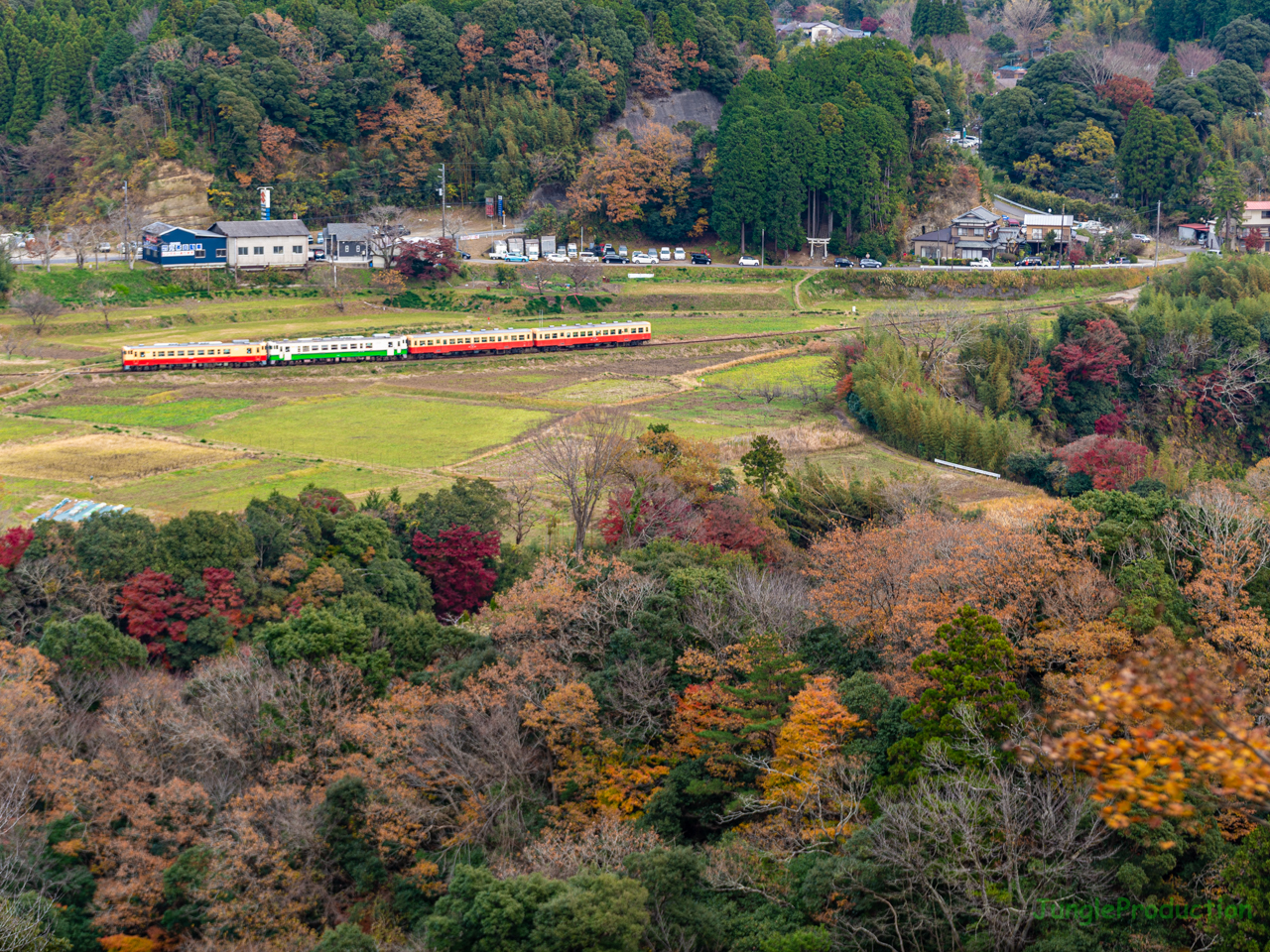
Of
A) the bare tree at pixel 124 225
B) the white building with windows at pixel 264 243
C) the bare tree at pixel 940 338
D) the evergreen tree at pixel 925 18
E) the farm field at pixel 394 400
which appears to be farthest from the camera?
the evergreen tree at pixel 925 18

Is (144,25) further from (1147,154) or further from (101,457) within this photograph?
(1147,154)

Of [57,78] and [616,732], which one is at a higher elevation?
[57,78]

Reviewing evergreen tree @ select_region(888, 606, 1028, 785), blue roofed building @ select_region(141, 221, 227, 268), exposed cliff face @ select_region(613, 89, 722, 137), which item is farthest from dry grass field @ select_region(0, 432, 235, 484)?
exposed cliff face @ select_region(613, 89, 722, 137)

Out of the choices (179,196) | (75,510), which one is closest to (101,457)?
(75,510)

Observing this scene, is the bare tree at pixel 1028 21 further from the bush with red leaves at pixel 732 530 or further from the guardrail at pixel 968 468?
the bush with red leaves at pixel 732 530

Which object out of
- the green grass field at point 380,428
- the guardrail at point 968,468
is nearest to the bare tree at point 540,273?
the green grass field at point 380,428

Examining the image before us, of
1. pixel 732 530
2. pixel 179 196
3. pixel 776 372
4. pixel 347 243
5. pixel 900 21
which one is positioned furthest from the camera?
pixel 900 21

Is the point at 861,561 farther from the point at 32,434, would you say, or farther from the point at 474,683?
the point at 32,434
